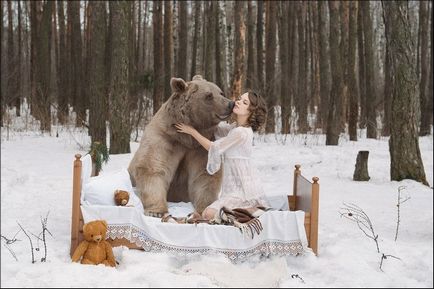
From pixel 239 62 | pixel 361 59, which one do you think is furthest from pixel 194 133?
pixel 361 59

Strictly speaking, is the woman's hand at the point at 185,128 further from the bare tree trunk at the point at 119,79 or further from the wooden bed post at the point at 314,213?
the bare tree trunk at the point at 119,79

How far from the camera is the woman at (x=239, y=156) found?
12.4 ft

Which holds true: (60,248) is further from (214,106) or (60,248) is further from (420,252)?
(420,252)

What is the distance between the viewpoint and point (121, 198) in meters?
3.77

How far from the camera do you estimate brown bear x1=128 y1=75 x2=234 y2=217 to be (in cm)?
388

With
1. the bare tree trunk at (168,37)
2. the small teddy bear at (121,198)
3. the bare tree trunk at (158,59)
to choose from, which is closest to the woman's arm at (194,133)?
the small teddy bear at (121,198)

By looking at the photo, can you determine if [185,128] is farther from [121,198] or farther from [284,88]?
[284,88]

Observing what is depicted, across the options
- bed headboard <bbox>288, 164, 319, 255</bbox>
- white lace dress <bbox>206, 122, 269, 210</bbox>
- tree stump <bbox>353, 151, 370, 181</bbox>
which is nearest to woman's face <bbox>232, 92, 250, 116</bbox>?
white lace dress <bbox>206, 122, 269, 210</bbox>

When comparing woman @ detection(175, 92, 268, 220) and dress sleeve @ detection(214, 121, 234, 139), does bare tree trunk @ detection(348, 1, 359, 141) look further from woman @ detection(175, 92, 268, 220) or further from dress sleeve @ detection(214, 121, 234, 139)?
woman @ detection(175, 92, 268, 220)

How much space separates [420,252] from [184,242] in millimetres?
1633

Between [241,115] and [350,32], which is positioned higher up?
[350,32]

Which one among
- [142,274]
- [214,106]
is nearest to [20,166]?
[214,106]

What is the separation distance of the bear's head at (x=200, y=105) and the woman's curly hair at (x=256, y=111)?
0.51 feet

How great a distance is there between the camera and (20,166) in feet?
22.6
